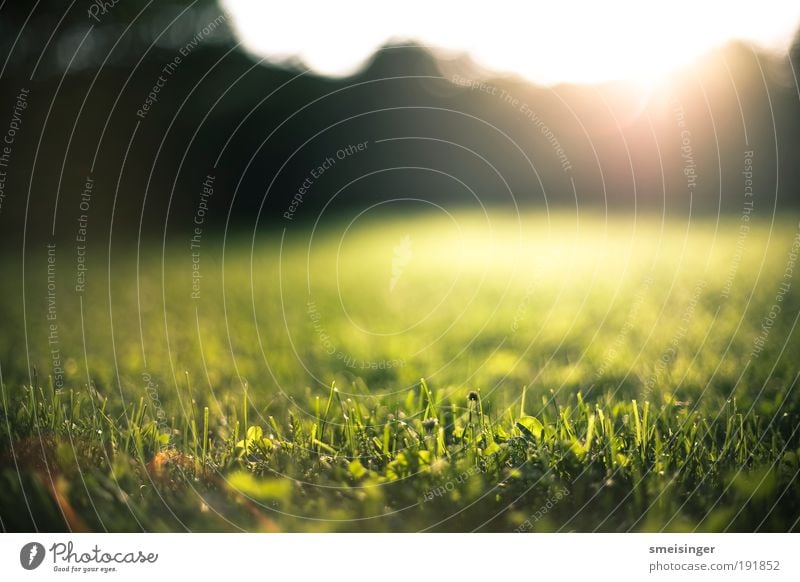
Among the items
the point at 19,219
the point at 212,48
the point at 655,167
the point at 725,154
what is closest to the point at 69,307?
the point at 19,219

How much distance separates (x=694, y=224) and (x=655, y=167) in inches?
18.9

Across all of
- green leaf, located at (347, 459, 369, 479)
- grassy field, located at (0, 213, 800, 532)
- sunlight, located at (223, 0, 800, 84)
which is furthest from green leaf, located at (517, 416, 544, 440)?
sunlight, located at (223, 0, 800, 84)

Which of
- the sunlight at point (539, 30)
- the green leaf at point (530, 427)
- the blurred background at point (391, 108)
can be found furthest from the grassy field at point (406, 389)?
the sunlight at point (539, 30)

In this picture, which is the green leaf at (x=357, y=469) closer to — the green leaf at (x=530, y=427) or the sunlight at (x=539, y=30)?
the green leaf at (x=530, y=427)

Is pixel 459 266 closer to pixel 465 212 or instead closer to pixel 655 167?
pixel 465 212

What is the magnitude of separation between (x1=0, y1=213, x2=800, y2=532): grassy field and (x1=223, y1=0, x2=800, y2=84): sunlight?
53 cm

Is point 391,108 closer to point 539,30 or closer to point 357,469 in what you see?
point 539,30

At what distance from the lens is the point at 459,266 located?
8.35 ft

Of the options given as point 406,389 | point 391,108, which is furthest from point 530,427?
point 391,108

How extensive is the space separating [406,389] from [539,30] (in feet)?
3.27

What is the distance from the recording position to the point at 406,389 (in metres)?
1.62

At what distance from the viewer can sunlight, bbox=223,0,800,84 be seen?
5.42 ft

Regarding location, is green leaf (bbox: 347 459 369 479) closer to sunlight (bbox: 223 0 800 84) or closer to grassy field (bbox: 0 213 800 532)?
grassy field (bbox: 0 213 800 532)

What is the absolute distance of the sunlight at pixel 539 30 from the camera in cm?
165
